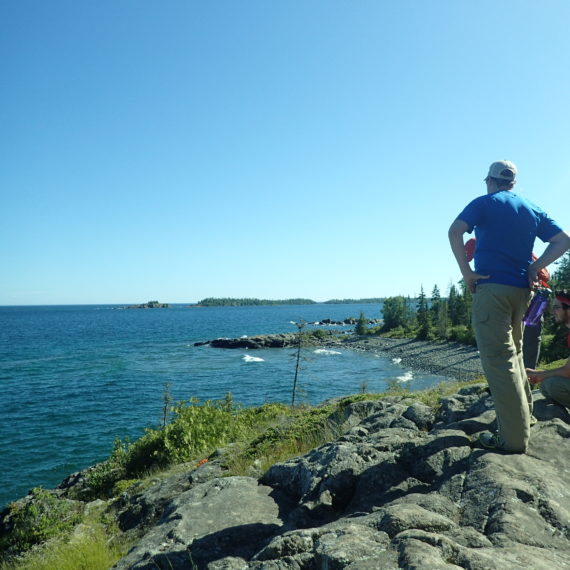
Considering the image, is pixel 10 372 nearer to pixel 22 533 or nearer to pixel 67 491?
pixel 67 491

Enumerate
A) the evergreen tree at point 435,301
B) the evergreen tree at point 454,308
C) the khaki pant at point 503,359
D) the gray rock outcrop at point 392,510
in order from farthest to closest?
1. the evergreen tree at point 435,301
2. the evergreen tree at point 454,308
3. the khaki pant at point 503,359
4. the gray rock outcrop at point 392,510

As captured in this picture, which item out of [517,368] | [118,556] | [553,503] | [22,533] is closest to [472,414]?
[517,368]

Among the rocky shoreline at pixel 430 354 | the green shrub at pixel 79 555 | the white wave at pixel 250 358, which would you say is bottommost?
the white wave at pixel 250 358

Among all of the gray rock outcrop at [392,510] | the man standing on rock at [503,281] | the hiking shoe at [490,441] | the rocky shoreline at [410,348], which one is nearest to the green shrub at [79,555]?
the gray rock outcrop at [392,510]

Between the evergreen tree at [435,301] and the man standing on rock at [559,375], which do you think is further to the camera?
the evergreen tree at [435,301]

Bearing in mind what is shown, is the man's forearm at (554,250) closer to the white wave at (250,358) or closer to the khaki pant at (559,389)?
the khaki pant at (559,389)

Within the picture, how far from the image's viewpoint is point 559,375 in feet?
18.5

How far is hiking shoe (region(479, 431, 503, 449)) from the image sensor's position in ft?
15.0

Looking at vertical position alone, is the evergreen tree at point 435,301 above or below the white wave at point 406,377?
above

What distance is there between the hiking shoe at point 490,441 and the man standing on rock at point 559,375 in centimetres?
137

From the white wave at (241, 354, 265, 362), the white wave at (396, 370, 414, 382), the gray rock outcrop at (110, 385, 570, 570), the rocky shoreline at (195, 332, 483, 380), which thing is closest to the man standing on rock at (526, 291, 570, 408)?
the gray rock outcrop at (110, 385, 570, 570)

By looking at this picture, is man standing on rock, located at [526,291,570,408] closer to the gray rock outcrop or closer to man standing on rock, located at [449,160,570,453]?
the gray rock outcrop

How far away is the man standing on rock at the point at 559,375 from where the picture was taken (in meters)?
5.49

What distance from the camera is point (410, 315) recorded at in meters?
115
